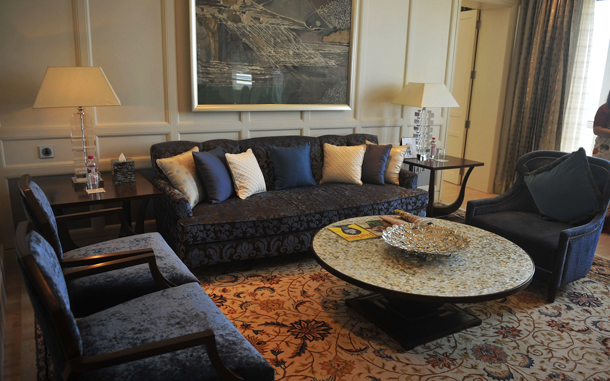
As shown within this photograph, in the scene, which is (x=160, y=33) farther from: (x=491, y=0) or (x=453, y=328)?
(x=491, y=0)

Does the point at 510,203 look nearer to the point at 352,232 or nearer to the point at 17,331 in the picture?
the point at 352,232

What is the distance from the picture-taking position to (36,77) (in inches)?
122

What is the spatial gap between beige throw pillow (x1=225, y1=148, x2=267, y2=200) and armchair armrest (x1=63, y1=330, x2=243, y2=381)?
2058 mm

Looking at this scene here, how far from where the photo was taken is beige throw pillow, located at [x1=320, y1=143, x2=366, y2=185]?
3.95 meters

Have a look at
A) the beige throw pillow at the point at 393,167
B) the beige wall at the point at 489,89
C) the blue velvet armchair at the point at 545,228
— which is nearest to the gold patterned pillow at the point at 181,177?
the beige throw pillow at the point at 393,167

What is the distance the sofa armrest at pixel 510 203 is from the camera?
137 inches

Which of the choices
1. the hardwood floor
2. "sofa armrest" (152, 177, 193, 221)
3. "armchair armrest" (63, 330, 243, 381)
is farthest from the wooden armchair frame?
"sofa armrest" (152, 177, 193, 221)

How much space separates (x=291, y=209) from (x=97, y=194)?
132 centimetres

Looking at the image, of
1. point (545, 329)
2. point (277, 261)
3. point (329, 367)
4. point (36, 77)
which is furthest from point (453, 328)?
point (36, 77)

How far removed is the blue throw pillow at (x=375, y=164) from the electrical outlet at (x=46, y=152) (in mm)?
2565

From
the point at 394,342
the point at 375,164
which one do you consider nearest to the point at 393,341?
the point at 394,342

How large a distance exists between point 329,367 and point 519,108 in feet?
14.8

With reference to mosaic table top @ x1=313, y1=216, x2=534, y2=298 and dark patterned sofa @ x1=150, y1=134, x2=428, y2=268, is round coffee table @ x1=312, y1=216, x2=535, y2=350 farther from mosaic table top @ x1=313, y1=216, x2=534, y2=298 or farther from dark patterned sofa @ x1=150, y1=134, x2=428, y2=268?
dark patterned sofa @ x1=150, y1=134, x2=428, y2=268

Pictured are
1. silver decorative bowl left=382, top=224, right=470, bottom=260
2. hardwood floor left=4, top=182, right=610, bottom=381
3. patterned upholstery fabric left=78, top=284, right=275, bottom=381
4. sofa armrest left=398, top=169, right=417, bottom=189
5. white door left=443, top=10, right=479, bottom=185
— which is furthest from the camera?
white door left=443, top=10, right=479, bottom=185
